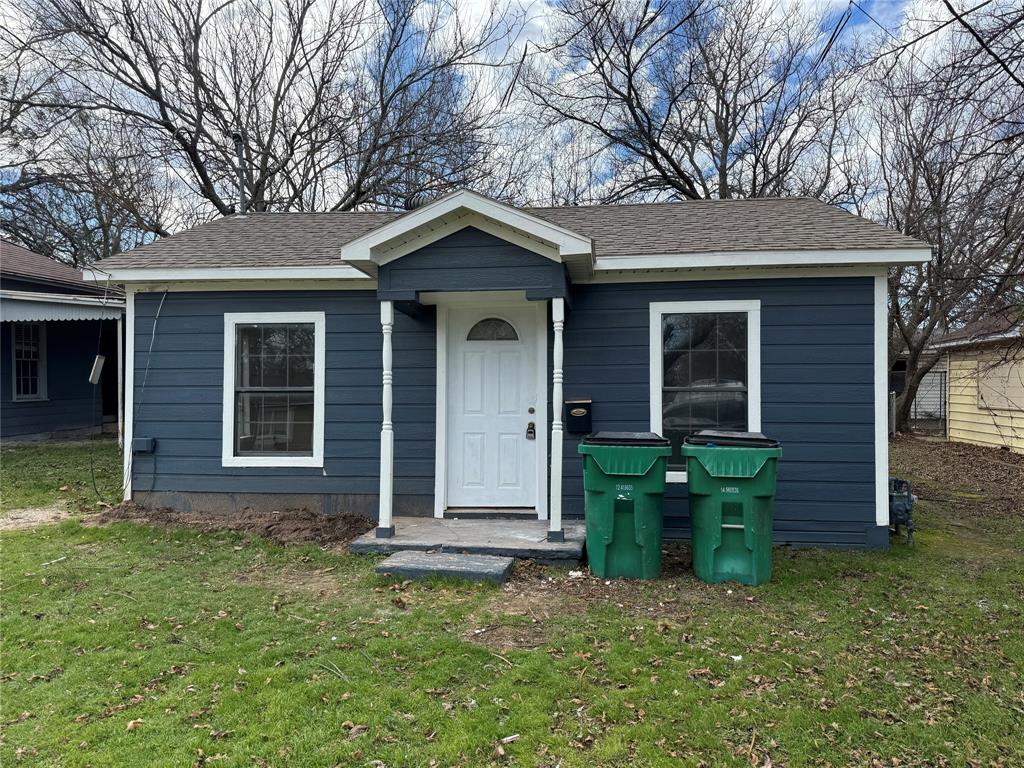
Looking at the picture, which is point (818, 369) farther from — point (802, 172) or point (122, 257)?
point (802, 172)

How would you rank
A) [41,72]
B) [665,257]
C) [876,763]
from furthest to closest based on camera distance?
[41,72] < [665,257] < [876,763]

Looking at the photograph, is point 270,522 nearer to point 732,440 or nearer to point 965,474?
point 732,440

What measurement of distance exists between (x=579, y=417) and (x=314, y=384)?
2645mm

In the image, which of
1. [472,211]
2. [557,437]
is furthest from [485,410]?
[472,211]

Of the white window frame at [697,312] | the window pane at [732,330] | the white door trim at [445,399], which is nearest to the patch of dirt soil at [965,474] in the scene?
the white window frame at [697,312]

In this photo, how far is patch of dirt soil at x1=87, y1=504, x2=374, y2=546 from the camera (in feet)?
17.8

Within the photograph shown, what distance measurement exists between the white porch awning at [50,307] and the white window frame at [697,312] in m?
8.32

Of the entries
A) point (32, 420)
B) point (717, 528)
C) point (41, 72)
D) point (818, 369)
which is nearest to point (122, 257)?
point (717, 528)

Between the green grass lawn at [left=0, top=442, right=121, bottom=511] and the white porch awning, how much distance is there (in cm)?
217

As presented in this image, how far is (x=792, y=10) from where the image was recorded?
14.1 m

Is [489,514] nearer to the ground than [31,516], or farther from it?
farther from it

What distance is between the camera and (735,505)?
14.0 feet

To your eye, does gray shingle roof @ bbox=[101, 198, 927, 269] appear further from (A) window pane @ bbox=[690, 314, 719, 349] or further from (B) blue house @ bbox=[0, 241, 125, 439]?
(B) blue house @ bbox=[0, 241, 125, 439]

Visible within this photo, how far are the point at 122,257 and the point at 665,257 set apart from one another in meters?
5.38
